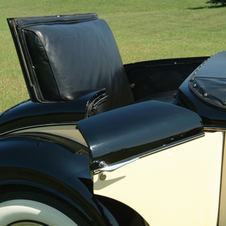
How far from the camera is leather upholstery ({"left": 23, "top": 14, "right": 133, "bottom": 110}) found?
5.38 ft

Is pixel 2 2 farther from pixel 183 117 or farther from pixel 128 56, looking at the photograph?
pixel 183 117

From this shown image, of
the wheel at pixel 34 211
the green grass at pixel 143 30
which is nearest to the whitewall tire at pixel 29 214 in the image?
the wheel at pixel 34 211

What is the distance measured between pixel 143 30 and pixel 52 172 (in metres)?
17.5

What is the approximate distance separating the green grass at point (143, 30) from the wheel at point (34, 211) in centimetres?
317

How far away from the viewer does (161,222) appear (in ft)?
3.60

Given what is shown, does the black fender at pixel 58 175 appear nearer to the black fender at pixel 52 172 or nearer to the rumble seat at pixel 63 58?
the black fender at pixel 52 172

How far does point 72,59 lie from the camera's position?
1.81 meters

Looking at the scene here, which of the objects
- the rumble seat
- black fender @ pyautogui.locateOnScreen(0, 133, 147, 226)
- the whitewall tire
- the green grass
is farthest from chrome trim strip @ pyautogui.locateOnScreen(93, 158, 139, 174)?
the green grass

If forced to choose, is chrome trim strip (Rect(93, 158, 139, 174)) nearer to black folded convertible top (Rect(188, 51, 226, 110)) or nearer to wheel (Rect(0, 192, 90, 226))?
wheel (Rect(0, 192, 90, 226))

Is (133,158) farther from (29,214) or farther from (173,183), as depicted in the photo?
(29,214)

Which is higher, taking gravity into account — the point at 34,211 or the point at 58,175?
the point at 58,175

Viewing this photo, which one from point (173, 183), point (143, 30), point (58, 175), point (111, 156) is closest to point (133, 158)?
point (111, 156)

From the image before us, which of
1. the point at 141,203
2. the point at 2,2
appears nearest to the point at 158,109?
the point at 141,203

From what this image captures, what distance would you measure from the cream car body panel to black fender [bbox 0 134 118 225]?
129 mm
